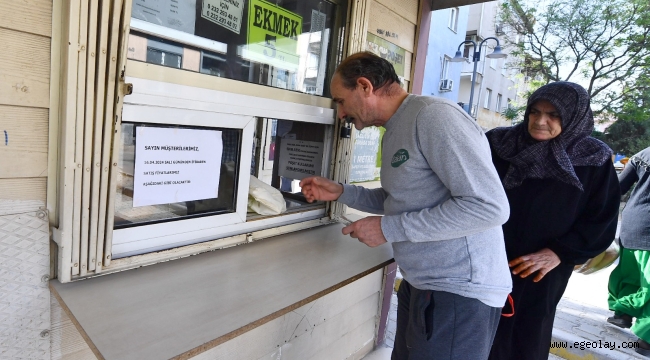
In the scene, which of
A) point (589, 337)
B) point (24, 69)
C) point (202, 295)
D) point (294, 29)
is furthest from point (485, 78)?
point (24, 69)

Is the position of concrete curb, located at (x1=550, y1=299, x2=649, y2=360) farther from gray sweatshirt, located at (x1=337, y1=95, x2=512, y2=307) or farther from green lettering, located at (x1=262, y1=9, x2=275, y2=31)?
green lettering, located at (x1=262, y1=9, x2=275, y2=31)

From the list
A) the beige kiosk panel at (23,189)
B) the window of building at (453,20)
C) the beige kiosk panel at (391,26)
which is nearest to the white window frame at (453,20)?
the window of building at (453,20)

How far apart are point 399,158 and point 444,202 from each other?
0.66 feet

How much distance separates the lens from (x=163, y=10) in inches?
45.4

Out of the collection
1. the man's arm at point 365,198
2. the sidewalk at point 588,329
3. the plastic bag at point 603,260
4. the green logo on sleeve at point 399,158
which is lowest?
the sidewalk at point 588,329

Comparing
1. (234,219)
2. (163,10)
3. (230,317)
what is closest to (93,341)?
(230,317)

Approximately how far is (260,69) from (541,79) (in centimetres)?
1262

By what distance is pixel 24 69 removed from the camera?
0.90m

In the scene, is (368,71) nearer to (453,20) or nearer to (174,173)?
(174,173)

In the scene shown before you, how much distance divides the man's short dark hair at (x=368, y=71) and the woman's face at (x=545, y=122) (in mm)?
799

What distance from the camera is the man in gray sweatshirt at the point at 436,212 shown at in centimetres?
106

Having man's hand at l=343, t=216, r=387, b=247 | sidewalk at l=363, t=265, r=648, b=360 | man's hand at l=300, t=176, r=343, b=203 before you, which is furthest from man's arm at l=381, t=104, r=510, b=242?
sidewalk at l=363, t=265, r=648, b=360

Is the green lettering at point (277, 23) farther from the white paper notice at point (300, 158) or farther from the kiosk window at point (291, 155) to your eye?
the white paper notice at point (300, 158)

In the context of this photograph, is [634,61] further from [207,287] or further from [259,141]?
[207,287]
